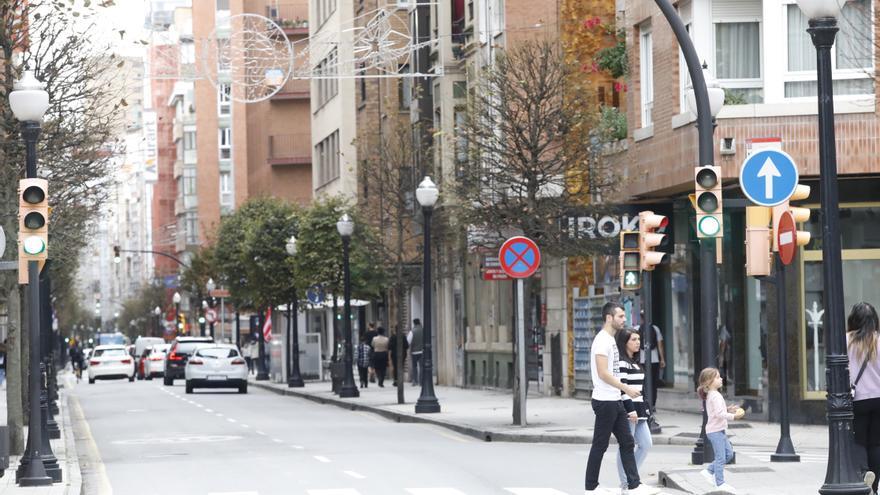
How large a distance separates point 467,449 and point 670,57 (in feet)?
29.9

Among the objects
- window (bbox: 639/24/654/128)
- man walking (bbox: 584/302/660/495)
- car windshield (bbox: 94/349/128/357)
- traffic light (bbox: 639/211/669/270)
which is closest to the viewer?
man walking (bbox: 584/302/660/495)

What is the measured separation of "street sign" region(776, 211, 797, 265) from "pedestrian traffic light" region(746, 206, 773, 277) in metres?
0.33

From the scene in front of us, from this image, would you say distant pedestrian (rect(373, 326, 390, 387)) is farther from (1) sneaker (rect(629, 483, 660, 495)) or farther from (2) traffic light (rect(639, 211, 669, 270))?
(1) sneaker (rect(629, 483, 660, 495))

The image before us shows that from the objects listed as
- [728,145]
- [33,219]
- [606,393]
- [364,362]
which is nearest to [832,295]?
[606,393]

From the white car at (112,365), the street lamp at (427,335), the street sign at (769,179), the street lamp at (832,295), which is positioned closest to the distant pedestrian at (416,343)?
the street lamp at (427,335)

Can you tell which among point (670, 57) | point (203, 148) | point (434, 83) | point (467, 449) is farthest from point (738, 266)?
point (203, 148)

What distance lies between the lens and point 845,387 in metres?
13.9

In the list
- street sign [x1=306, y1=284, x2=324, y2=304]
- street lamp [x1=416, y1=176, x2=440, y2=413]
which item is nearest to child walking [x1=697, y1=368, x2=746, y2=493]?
street lamp [x1=416, y1=176, x2=440, y2=413]

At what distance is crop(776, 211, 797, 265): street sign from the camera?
758 inches

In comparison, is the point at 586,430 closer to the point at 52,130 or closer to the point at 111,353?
the point at 52,130

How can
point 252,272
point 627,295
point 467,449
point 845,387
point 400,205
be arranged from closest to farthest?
point 845,387
point 467,449
point 627,295
point 400,205
point 252,272

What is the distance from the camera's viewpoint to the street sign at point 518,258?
1091 inches

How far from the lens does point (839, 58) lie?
93.0 feet

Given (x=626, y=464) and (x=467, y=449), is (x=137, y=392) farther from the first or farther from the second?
(x=626, y=464)
